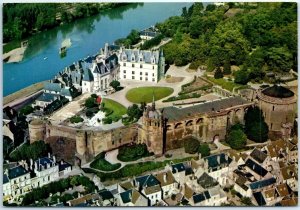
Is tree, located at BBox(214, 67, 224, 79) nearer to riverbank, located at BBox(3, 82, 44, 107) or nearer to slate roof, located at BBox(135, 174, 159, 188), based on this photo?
slate roof, located at BBox(135, 174, 159, 188)

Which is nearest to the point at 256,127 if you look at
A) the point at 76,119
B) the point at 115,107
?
the point at 115,107

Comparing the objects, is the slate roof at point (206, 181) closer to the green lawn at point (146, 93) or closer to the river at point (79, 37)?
the green lawn at point (146, 93)

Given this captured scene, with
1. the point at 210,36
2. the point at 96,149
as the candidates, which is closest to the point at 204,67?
the point at 210,36

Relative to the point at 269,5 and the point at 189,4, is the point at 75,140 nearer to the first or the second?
the point at 189,4

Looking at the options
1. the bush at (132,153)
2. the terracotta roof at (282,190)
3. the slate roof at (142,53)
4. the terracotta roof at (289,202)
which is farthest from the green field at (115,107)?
the terracotta roof at (289,202)

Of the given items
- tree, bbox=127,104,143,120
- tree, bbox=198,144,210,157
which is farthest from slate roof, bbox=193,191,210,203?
tree, bbox=127,104,143,120

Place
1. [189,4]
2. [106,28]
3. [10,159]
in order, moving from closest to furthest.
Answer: [10,159] < [189,4] < [106,28]
